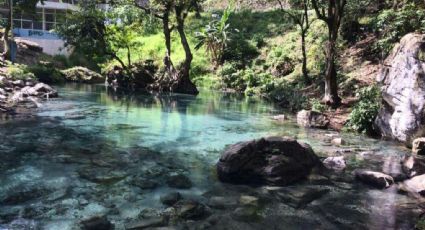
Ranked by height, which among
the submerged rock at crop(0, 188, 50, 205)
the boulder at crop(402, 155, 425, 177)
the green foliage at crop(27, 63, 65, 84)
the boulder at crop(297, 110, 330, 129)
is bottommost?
the submerged rock at crop(0, 188, 50, 205)

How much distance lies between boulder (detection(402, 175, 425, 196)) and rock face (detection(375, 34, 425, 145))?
468 cm

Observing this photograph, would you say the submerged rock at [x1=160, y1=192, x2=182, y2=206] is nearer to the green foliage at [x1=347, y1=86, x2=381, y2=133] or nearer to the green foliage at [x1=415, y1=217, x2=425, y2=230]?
the green foliage at [x1=415, y1=217, x2=425, y2=230]

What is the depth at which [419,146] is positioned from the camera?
1468cm

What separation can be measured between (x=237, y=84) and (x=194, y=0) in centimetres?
1021

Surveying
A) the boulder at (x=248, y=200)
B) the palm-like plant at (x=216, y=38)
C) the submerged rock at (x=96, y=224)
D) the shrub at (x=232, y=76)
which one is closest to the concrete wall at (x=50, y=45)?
the palm-like plant at (x=216, y=38)

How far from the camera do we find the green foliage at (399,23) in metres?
22.8

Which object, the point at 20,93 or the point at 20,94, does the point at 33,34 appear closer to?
the point at 20,93

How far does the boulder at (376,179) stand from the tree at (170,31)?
24652 millimetres

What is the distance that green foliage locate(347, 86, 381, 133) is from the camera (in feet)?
61.8

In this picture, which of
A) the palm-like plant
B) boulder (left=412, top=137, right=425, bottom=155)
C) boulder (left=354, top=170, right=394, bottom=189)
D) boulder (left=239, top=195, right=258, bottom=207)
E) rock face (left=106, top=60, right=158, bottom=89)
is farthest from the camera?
the palm-like plant

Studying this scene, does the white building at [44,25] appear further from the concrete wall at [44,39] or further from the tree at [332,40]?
the tree at [332,40]

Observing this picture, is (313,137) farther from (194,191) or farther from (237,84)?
(237,84)

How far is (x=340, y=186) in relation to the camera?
11102mm

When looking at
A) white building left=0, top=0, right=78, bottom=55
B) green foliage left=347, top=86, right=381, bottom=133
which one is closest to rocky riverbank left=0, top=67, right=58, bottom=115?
green foliage left=347, top=86, right=381, bottom=133
